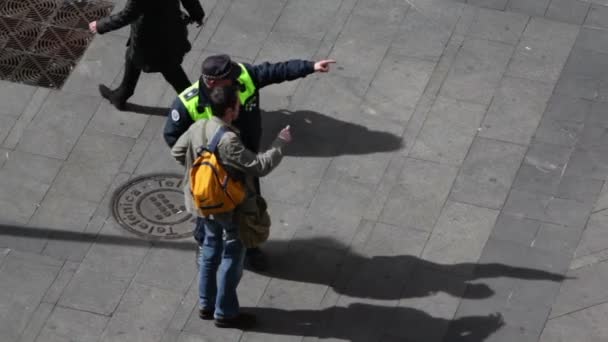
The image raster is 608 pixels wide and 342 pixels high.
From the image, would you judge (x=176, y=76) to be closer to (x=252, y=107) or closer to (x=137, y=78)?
(x=137, y=78)

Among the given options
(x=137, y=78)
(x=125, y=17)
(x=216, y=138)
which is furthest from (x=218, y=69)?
(x=137, y=78)

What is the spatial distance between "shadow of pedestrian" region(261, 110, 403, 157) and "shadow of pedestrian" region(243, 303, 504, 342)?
1.89m

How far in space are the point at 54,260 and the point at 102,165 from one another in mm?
1209

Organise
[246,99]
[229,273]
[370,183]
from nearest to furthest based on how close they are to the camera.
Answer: [229,273], [246,99], [370,183]

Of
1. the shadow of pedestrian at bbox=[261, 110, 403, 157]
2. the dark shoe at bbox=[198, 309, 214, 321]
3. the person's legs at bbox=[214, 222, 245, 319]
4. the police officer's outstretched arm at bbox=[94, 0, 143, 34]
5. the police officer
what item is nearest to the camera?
the person's legs at bbox=[214, 222, 245, 319]

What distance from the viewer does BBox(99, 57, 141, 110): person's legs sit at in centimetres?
1192

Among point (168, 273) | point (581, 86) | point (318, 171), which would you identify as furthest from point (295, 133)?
point (581, 86)

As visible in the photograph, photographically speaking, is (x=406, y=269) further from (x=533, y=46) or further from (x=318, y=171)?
(x=533, y=46)

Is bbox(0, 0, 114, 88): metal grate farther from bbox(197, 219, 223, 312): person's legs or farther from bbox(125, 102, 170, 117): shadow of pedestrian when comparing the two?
bbox(197, 219, 223, 312): person's legs

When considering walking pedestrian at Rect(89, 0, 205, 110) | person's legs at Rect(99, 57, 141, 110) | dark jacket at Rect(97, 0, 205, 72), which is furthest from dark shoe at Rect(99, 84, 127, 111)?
dark jacket at Rect(97, 0, 205, 72)

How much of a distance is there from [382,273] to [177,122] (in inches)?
83.5

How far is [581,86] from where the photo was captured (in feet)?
39.8

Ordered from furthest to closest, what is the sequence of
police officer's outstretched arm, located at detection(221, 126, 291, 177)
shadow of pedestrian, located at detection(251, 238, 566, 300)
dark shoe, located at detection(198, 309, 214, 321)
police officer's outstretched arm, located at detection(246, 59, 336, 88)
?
shadow of pedestrian, located at detection(251, 238, 566, 300) → dark shoe, located at detection(198, 309, 214, 321) → police officer's outstretched arm, located at detection(246, 59, 336, 88) → police officer's outstretched arm, located at detection(221, 126, 291, 177)

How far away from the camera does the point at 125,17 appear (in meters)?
11.2
